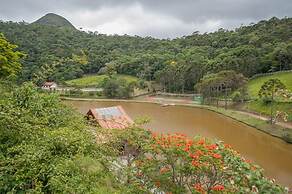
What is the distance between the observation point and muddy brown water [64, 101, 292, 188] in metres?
22.1

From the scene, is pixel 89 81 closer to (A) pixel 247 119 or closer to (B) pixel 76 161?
(A) pixel 247 119

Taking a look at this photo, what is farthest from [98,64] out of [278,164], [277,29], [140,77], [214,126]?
[278,164]

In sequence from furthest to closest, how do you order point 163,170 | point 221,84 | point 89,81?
point 89,81 < point 221,84 < point 163,170

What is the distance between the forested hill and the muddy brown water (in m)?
9.99

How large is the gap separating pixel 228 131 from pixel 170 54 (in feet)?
150

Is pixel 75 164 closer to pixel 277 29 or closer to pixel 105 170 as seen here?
pixel 105 170

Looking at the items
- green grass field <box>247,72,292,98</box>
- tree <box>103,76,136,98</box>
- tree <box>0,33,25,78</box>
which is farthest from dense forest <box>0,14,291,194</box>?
tree <box>103,76,136,98</box>

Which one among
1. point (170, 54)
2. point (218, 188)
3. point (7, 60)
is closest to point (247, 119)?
point (7, 60)

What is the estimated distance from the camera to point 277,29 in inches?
2501

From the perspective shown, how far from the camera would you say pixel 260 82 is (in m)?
48.6

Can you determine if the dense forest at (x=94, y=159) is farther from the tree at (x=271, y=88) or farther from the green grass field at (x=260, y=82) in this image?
the green grass field at (x=260, y=82)

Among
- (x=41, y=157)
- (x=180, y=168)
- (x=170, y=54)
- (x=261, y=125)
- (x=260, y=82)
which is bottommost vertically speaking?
(x=261, y=125)

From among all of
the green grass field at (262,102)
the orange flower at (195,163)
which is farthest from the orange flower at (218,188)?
the green grass field at (262,102)

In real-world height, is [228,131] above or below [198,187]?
below
